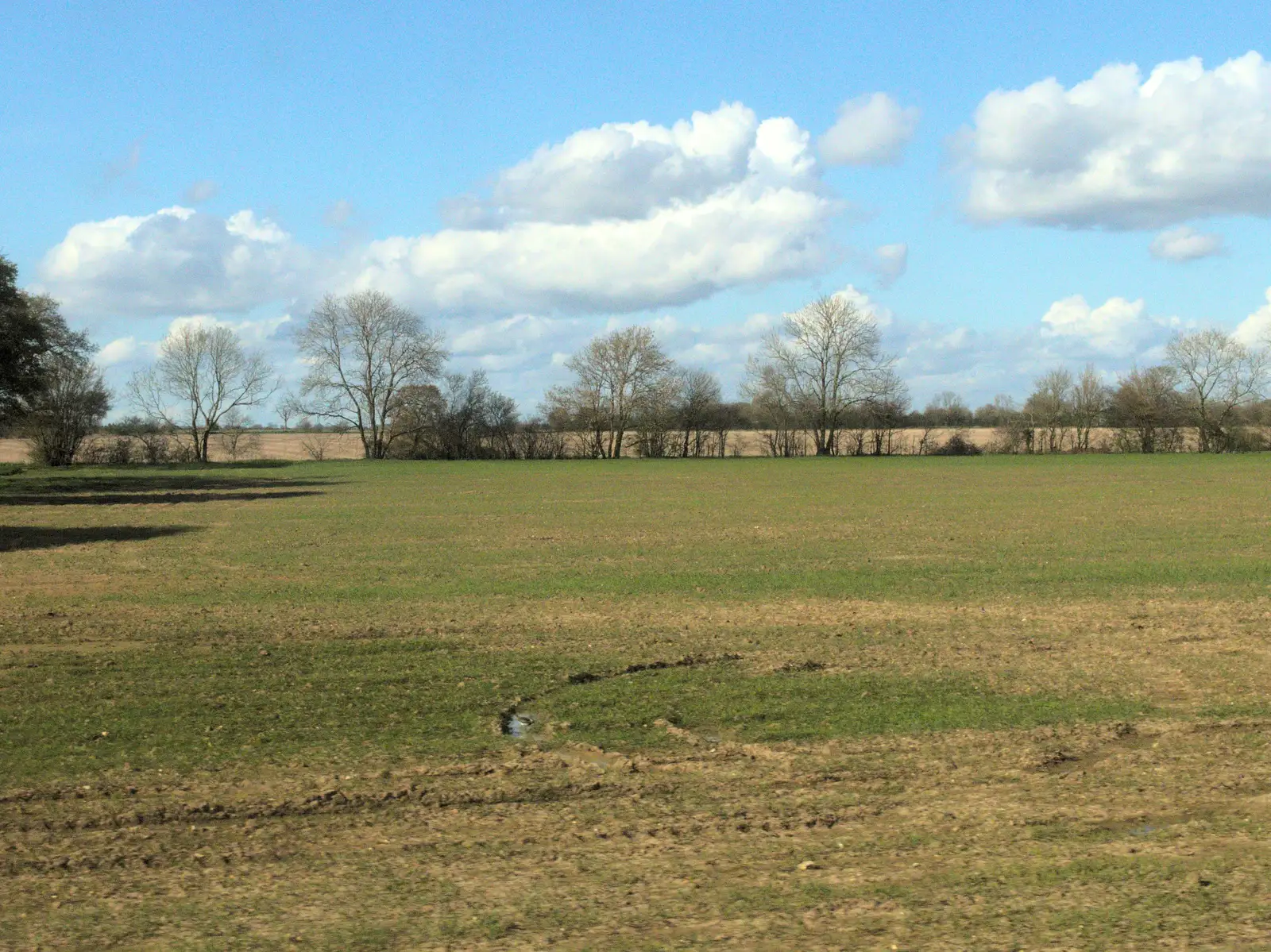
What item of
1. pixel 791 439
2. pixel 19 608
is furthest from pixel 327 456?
pixel 19 608

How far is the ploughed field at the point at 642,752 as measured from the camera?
5289 millimetres

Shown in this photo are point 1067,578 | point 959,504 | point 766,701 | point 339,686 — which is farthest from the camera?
point 959,504

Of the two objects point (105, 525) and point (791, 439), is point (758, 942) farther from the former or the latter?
point (791, 439)

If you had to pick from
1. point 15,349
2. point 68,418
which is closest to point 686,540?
point 15,349

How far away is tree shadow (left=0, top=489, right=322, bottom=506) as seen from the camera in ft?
129

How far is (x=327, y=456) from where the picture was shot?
95.5 metres

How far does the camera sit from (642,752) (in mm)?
8117

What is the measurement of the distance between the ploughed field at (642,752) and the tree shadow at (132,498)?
20.3m

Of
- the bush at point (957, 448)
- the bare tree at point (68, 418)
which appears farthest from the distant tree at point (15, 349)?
the bush at point (957, 448)

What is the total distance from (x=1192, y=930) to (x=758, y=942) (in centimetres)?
172

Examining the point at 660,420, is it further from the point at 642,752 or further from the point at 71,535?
the point at 642,752

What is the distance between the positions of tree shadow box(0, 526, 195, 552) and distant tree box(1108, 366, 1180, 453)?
76026 mm

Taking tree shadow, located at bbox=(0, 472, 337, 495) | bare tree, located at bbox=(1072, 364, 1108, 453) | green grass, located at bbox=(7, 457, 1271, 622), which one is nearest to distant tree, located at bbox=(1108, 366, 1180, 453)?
bare tree, located at bbox=(1072, 364, 1108, 453)

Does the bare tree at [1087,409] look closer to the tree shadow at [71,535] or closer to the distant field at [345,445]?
the distant field at [345,445]
